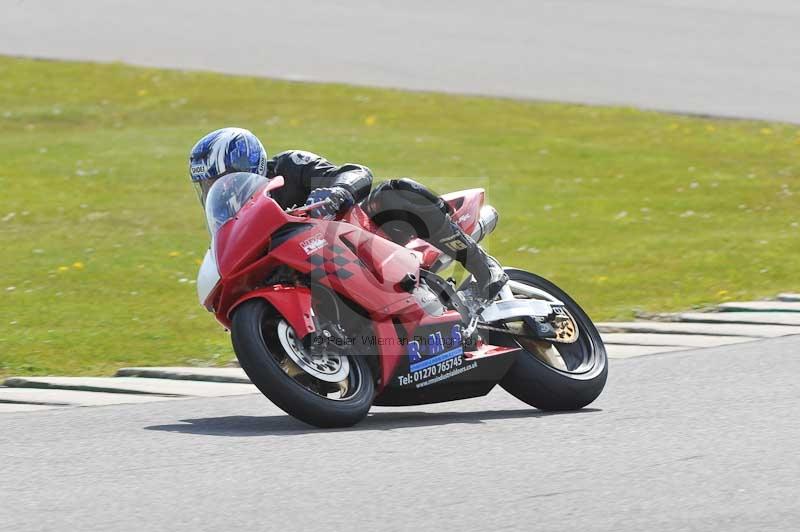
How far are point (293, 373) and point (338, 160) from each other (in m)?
8.38

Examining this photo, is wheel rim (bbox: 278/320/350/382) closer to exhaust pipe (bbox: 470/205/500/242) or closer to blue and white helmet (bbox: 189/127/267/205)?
blue and white helmet (bbox: 189/127/267/205)

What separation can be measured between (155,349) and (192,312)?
105cm

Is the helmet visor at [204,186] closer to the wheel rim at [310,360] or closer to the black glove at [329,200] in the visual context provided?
the black glove at [329,200]

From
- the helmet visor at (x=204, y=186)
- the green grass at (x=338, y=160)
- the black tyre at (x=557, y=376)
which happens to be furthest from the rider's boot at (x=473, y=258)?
the green grass at (x=338, y=160)

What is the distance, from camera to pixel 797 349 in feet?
26.6

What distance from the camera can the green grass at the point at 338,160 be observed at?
31.6 feet

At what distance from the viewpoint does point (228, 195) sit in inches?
251

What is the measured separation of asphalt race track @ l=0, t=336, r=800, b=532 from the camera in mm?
4801

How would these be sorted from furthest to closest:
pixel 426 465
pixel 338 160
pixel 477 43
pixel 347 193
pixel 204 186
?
pixel 477 43 < pixel 338 160 < pixel 204 186 < pixel 347 193 < pixel 426 465

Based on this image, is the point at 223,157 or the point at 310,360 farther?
the point at 223,157

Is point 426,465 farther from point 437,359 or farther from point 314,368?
point 437,359

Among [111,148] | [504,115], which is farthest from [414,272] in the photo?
[504,115]

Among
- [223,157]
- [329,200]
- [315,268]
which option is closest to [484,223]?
[329,200]

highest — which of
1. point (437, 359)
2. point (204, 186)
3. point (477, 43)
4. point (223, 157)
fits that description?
point (223, 157)
